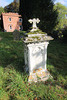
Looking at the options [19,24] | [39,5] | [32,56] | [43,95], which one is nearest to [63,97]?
[43,95]

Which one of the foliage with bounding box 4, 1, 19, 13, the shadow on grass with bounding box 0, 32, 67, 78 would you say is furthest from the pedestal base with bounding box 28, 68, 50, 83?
the foliage with bounding box 4, 1, 19, 13

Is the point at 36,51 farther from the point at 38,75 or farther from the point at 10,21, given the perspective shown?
the point at 10,21

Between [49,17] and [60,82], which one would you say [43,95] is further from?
[49,17]

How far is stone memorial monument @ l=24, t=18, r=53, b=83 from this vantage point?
2.96 m

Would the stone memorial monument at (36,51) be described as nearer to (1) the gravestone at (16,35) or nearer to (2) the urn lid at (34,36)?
(2) the urn lid at (34,36)

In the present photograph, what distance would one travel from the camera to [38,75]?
3385mm

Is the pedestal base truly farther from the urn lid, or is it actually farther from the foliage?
the foliage

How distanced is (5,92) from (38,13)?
11113 millimetres

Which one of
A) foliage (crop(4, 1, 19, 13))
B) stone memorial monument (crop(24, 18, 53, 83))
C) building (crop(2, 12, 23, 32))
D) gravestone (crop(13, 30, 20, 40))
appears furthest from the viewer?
foliage (crop(4, 1, 19, 13))

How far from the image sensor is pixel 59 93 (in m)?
2.61

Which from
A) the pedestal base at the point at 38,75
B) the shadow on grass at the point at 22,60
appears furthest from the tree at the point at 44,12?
the pedestal base at the point at 38,75

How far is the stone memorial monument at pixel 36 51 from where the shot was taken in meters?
2.96

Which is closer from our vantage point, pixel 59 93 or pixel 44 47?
pixel 59 93

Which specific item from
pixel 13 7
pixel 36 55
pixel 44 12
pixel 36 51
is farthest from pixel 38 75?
pixel 13 7
